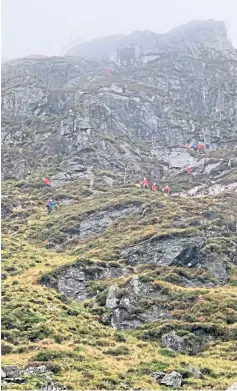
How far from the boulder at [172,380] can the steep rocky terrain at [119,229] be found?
7 cm

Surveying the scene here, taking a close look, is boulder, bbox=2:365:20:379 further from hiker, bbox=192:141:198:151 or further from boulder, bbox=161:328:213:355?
hiker, bbox=192:141:198:151

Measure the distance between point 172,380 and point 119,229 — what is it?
3510 centimetres

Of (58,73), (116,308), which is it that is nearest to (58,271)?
(116,308)

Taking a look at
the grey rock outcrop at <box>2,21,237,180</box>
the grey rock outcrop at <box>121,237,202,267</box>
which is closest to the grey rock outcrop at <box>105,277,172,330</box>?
the grey rock outcrop at <box>121,237,202,267</box>

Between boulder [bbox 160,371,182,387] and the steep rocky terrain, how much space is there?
7 centimetres

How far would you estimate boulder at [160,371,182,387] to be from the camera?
22075 mm

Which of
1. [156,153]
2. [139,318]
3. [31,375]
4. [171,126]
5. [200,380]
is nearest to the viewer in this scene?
[31,375]

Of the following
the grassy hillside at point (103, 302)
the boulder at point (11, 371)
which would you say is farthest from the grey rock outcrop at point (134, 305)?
the boulder at point (11, 371)

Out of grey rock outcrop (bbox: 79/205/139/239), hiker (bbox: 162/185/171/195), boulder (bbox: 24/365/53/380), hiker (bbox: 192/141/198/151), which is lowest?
hiker (bbox: 162/185/171/195)

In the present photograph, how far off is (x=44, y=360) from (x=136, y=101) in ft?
338

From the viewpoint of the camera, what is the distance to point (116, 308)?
34.7m

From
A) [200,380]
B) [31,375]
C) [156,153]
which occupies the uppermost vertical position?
[31,375]

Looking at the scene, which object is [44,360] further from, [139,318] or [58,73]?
[58,73]

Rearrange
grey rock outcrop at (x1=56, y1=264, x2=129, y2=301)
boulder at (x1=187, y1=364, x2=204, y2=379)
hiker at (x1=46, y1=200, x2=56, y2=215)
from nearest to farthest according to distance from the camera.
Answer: boulder at (x1=187, y1=364, x2=204, y2=379)
grey rock outcrop at (x1=56, y1=264, x2=129, y2=301)
hiker at (x1=46, y1=200, x2=56, y2=215)
